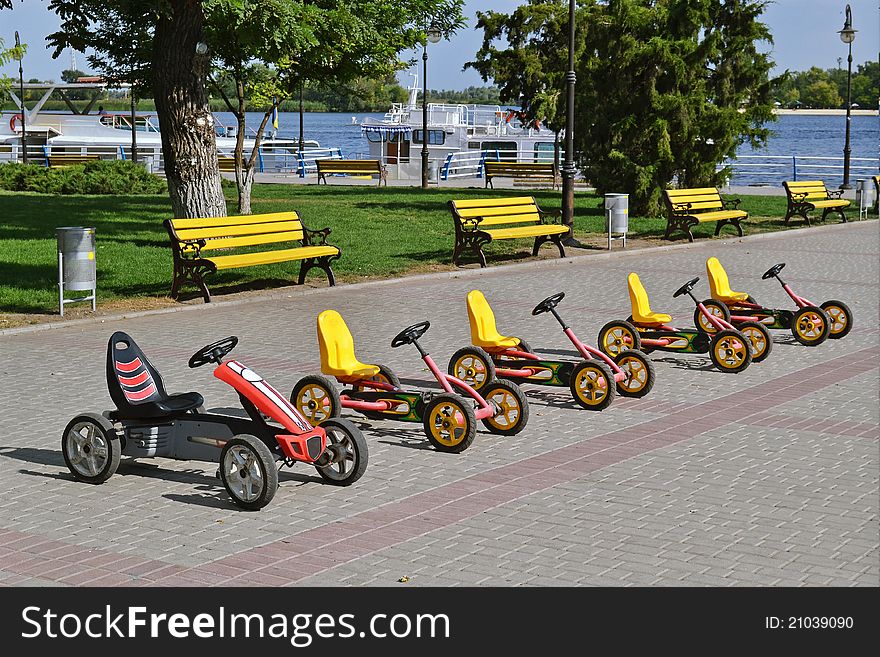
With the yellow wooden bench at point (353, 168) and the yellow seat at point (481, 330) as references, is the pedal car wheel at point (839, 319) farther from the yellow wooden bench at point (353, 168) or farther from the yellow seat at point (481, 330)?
the yellow wooden bench at point (353, 168)

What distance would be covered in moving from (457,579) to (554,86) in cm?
2691

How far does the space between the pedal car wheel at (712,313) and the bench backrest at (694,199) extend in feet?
32.5

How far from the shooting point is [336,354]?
847 cm

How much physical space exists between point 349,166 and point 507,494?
3477cm

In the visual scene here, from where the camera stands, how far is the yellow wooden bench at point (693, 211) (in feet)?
70.4

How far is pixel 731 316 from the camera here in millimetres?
11438

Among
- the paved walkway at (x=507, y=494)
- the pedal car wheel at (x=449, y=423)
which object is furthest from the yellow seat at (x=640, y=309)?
the pedal car wheel at (x=449, y=423)

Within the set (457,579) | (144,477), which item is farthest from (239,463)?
(457,579)

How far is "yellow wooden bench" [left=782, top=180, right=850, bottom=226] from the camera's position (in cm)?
2522

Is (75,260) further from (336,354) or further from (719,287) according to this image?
(719,287)

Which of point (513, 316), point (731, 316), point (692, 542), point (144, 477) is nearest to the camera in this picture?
point (692, 542)

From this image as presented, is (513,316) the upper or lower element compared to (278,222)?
lower

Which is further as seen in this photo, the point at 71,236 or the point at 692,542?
the point at 71,236
